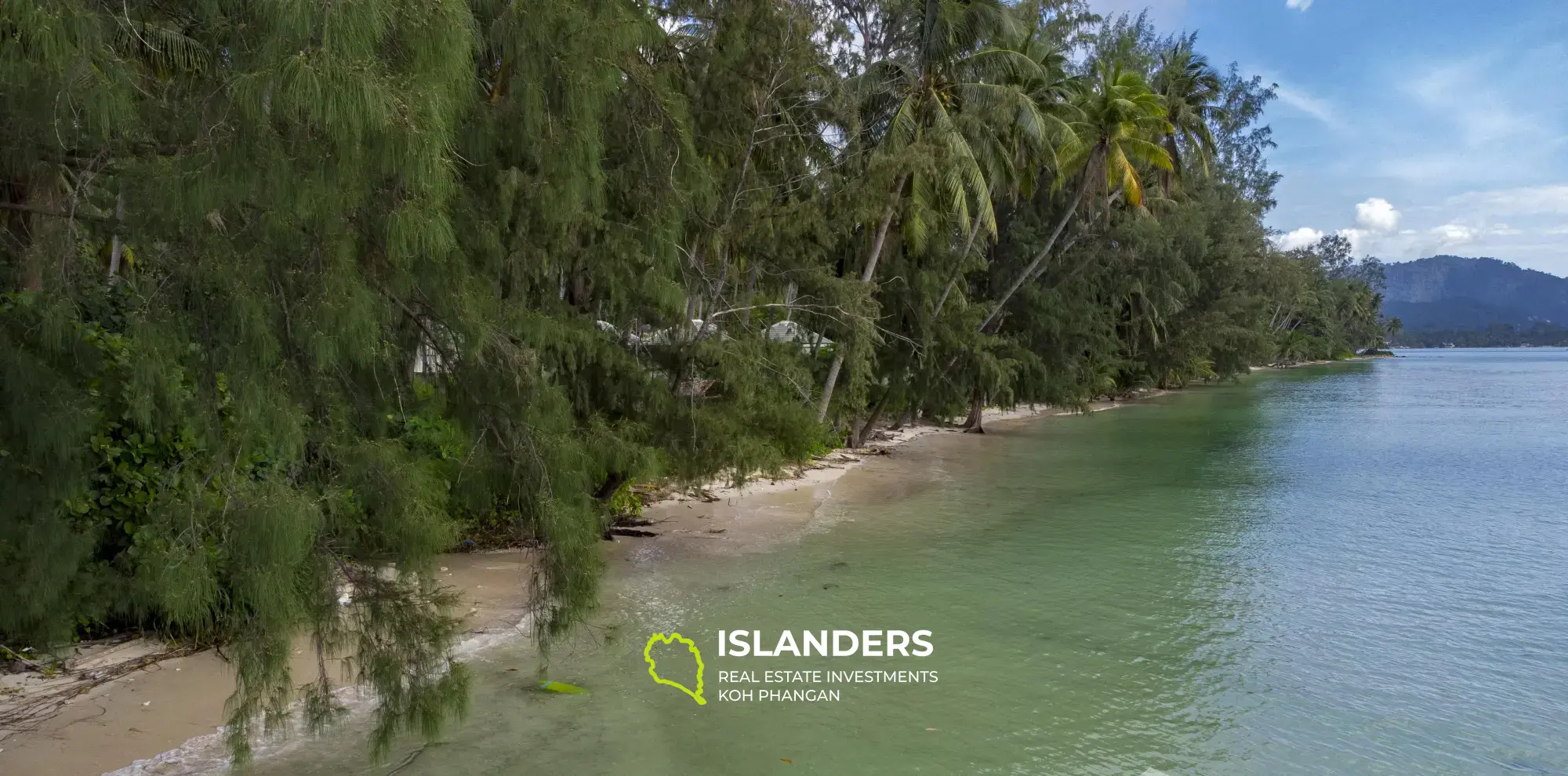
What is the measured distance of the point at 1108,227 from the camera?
21797mm

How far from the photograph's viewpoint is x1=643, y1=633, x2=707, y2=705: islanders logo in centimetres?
595

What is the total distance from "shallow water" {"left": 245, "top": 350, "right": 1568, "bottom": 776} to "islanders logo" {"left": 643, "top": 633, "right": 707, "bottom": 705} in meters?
0.06

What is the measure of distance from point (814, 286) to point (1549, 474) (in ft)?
42.9

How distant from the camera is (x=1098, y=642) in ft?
23.1

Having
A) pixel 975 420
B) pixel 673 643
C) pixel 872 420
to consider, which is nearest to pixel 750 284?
pixel 673 643

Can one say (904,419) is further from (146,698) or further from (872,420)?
(146,698)

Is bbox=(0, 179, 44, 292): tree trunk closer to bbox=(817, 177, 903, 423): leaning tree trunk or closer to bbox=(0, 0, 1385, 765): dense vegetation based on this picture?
bbox=(0, 0, 1385, 765): dense vegetation

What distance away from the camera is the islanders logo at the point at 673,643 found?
5945 millimetres

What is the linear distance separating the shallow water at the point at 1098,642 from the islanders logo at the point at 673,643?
64mm

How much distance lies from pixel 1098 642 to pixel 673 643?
3018 millimetres

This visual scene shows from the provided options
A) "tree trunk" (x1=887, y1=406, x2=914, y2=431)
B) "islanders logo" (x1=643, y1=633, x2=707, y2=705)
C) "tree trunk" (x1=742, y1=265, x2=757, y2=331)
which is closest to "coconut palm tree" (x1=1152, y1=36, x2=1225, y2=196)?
"tree trunk" (x1=887, y1=406, x2=914, y2=431)

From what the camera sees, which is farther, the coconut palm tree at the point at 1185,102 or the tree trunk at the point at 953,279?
the coconut palm tree at the point at 1185,102

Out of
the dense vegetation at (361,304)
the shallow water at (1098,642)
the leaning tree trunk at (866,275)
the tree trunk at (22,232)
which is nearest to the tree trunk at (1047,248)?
the leaning tree trunk at (866,275)

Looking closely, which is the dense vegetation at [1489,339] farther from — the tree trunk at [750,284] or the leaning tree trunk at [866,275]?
the tree trunk at [750,284]
